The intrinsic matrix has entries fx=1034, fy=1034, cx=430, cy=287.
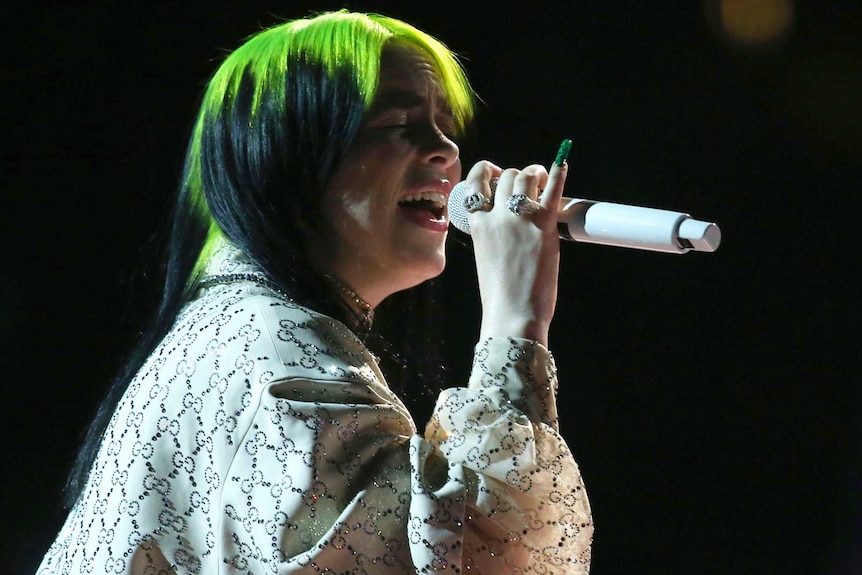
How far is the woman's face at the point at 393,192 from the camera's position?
1259mm

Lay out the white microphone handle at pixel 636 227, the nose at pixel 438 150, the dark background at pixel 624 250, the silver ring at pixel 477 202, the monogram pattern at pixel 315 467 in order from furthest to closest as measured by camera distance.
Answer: the dark background at pixel 624 250
the nose at pixel 438 150
the silver ring at pixel 477 202
the white microphone handle at pixel 636 227
the monogram pattern at pixel 315 467

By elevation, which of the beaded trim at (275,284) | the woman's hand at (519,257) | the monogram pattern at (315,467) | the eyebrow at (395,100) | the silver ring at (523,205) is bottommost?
the monogram pattern at (315,467)

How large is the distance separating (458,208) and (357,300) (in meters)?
0.17

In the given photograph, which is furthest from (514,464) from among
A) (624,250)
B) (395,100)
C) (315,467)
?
(624,250)

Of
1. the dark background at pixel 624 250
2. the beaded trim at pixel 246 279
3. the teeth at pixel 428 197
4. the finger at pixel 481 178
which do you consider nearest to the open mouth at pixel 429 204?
A: the teeth at pixel 428 197

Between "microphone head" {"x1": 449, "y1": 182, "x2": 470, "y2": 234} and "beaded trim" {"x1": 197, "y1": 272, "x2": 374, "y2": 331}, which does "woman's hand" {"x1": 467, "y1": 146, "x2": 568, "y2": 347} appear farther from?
"beaded trim" {"x1": 197, "y1": 272, "x2": 374, "y2": 331}

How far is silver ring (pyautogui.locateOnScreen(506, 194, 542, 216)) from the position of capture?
Result: 117 centimetres

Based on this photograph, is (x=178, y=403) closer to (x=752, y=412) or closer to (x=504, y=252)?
(x=504, y=252)

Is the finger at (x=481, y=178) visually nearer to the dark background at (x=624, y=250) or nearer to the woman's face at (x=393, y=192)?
the woman's face at (x=393, y=192)

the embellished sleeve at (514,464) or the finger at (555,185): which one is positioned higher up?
the finger at (555,185)

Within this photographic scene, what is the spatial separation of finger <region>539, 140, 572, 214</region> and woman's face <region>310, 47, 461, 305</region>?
0.58 ft

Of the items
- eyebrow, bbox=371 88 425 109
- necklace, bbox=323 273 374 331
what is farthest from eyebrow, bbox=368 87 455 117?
necklace, bbox=323 273 374 331

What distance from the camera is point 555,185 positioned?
1.18 metres

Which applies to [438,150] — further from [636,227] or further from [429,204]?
[636,227]
